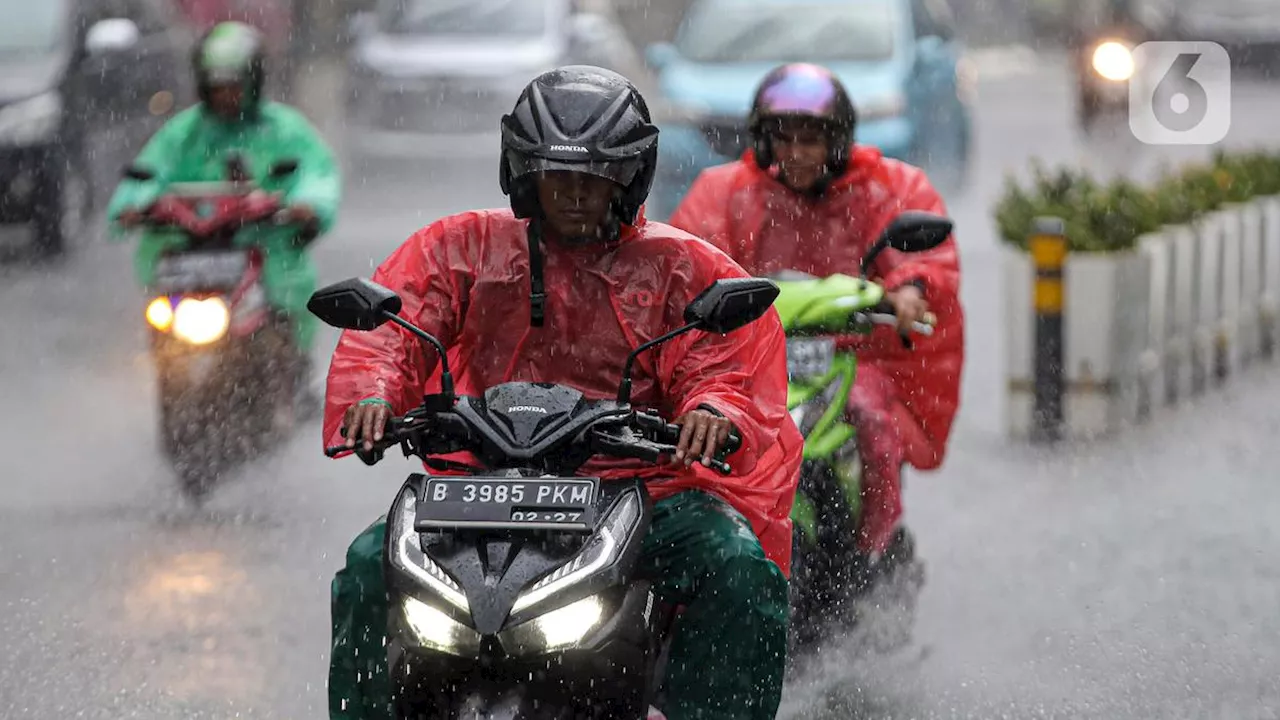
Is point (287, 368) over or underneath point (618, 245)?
underneath

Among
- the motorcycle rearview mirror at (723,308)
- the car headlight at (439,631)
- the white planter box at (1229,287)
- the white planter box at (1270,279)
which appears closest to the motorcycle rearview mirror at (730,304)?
the motorcycle rearview mirror at (723,308)

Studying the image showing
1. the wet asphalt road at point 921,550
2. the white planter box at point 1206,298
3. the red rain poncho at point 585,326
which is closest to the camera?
the red rain poncho at point 585,326

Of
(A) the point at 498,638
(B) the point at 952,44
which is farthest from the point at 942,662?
(B) the point at 952,44

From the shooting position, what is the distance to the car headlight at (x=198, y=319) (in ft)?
32.7

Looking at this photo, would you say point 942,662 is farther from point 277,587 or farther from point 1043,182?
point 1043,182

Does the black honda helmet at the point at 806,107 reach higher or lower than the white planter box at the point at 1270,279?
higher

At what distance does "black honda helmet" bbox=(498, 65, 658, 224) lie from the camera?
5.39m

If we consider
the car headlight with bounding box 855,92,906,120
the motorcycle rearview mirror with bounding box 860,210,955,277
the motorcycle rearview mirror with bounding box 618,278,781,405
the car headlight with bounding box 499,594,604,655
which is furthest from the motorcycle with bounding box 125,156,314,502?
the car headlight with bounding box 855,92,906,120

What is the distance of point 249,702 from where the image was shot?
23.1 ft

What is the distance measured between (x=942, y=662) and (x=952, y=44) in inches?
510

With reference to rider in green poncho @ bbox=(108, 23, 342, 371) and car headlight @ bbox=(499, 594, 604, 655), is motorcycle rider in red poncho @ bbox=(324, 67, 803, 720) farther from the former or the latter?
rider in green poncho @ bbox=(108, 23, 342, 371)

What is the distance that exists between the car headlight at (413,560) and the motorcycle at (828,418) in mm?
2301

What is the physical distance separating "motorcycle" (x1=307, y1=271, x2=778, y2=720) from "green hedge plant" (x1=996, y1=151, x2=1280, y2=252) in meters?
6.86

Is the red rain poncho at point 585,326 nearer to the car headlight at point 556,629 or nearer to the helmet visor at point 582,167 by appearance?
the helmet visor at point 582,167
